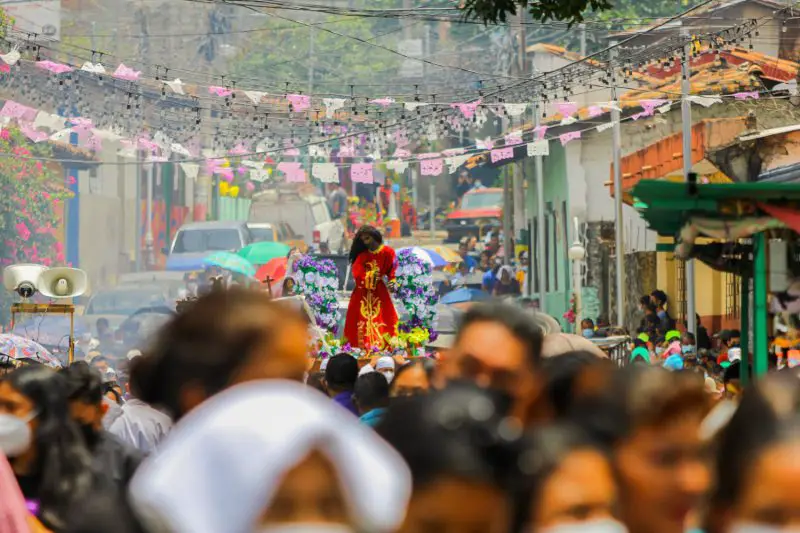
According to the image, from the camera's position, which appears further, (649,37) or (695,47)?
(649,37)

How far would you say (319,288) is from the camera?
53.7 feet

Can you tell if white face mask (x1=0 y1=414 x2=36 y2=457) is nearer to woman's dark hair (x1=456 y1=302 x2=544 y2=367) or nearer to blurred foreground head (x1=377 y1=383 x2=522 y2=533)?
woman's dark hair (x1=456 y1=302 x2=544 y2=367)

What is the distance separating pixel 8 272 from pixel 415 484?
52.2 feet

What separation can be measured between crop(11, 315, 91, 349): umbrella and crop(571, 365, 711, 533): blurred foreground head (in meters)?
17.6

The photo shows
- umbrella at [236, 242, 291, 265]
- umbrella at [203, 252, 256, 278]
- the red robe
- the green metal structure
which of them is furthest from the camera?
umbrella at [236, 242, 291, 265]

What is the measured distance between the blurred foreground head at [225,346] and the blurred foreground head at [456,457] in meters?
0.22

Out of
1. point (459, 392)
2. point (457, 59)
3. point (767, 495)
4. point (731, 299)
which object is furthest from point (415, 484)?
point (457, 59)

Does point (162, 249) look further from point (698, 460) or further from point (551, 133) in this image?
point (698, 460)

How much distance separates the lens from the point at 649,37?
32.8 metres

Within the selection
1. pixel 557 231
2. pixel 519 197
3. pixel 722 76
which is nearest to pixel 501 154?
pixel 557 231

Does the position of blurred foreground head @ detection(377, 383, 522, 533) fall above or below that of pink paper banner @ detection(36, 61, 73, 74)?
below

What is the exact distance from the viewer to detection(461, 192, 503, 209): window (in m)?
61.2

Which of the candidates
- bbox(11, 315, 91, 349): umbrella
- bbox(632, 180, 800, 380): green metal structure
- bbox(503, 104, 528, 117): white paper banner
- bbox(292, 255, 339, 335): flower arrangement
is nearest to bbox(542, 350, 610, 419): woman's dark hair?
bbox(632, 180, 800, 380): green metal structure

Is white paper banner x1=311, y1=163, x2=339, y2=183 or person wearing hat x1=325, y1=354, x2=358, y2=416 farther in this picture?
white paper banner x1=311, y1=163, x2=339, y2=183
